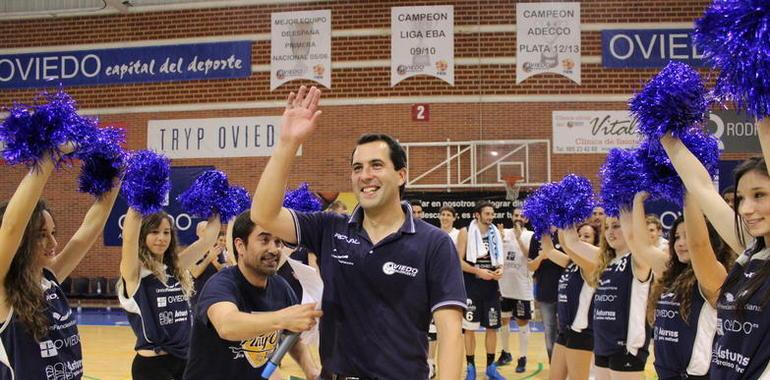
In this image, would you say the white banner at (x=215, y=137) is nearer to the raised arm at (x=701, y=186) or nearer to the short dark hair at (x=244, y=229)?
the short dark hair at (x=244, y=229)

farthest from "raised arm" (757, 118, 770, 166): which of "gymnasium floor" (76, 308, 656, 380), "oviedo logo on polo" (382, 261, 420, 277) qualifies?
"gymnasium floor" (76, 308, 656, 380)

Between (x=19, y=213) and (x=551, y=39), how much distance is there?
10836mm

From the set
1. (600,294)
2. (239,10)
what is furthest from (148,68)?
(600,294)

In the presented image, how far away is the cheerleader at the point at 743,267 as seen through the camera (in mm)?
2025

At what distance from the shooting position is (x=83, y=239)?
2.89 m

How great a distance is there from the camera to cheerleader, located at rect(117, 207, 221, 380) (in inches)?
149

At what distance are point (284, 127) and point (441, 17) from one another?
33.9 ft

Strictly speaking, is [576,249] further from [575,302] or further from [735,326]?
[735,326]

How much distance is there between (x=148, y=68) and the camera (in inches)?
504

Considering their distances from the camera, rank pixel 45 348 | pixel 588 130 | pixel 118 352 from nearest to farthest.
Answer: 1. pixel 45 348
2. pixel 118 352
3. pixel 588 130

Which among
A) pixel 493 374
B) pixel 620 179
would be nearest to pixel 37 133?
pixel 620 179

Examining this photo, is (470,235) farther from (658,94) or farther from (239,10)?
(239,10)

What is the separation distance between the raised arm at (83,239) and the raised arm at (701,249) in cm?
232

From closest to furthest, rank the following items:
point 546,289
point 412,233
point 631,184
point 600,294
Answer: point 412,233 → point 631,184 → point 600,294 → point 546,289
